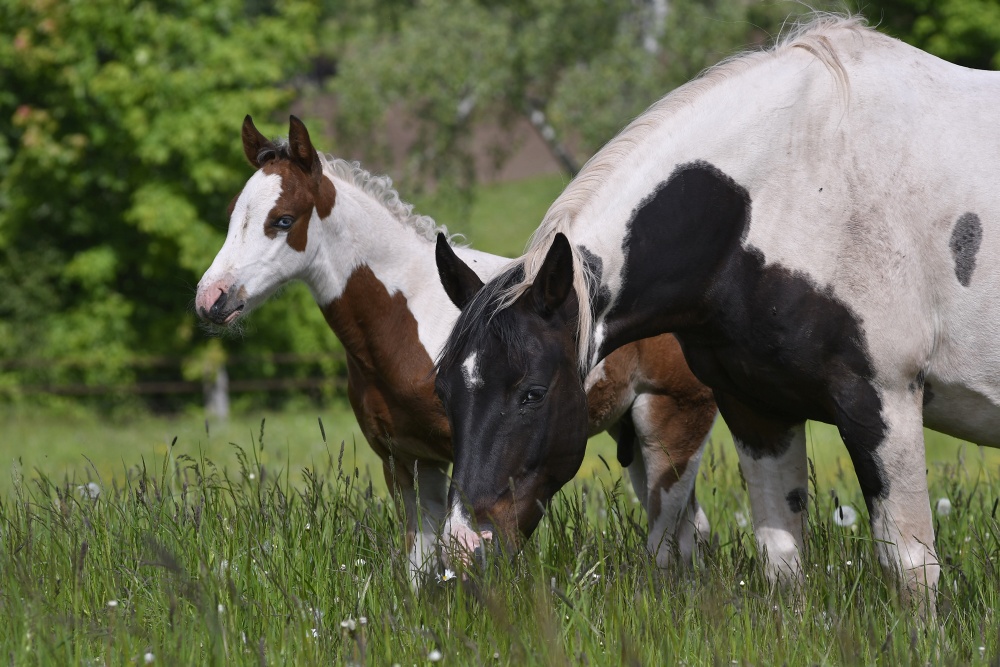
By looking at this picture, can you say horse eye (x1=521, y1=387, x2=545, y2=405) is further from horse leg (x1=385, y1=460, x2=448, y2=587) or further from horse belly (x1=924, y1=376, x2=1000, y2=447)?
horse leg (x1=385, y1=460, x2=448, y2=587)

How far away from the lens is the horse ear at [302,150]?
4.94 metres

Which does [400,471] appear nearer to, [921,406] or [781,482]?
[781,482]

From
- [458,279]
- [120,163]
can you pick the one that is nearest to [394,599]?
[458,279]

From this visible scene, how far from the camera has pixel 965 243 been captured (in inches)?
136

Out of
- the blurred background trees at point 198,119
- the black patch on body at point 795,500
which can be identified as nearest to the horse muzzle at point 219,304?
the black patch on body at point 795,500

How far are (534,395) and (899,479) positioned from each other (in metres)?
1.20

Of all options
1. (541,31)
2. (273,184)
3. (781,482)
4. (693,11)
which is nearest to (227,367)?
(541,31)

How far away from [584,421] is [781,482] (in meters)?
1.00

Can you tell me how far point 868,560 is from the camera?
388 centimetres

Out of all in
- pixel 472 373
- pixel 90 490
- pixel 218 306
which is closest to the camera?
pixel 472 373

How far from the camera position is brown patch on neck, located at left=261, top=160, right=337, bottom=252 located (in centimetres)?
498

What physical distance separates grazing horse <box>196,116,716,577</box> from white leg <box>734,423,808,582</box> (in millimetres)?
873

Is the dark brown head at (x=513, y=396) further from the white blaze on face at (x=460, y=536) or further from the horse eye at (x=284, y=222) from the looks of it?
the horse eye at (x=284, y=222)

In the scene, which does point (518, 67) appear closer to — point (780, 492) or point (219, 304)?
point (219, 304)
